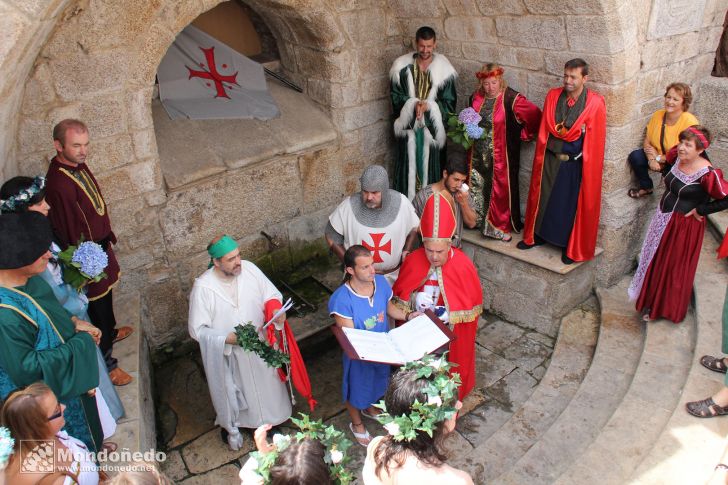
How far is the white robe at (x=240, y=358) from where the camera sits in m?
3.88

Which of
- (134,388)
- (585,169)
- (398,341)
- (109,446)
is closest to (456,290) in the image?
(398,341)

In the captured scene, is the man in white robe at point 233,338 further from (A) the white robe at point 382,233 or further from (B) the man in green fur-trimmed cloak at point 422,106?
(B) the man in green fur-trimmed cloak at point 422,106

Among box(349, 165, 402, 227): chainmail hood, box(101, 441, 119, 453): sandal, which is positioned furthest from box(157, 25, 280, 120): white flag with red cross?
box(101, 441, 119, 453): sandal

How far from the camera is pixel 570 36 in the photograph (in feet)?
15.7


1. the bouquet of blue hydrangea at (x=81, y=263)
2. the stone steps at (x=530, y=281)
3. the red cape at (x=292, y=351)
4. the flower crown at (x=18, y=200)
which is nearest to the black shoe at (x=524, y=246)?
the stone steps at (x=530, y=281)

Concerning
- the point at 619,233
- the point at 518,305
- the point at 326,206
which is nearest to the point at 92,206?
the point at 326,206

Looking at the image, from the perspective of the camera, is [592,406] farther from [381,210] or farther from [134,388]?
[134,388]

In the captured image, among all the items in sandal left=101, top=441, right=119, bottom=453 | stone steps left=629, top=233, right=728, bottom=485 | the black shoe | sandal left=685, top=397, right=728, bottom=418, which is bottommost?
stone steps left=629, top=233, right=728, bottom=485

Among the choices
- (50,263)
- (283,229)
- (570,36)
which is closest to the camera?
(50,263)

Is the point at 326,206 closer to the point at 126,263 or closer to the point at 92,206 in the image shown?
the point at 126,263

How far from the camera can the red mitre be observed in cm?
403

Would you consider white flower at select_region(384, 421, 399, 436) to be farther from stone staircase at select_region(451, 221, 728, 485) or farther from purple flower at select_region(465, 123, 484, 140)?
purple flower at select_region(465, 123, 484, 140)

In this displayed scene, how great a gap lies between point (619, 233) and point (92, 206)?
14.1ft

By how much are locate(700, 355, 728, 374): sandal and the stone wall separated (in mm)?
1400
